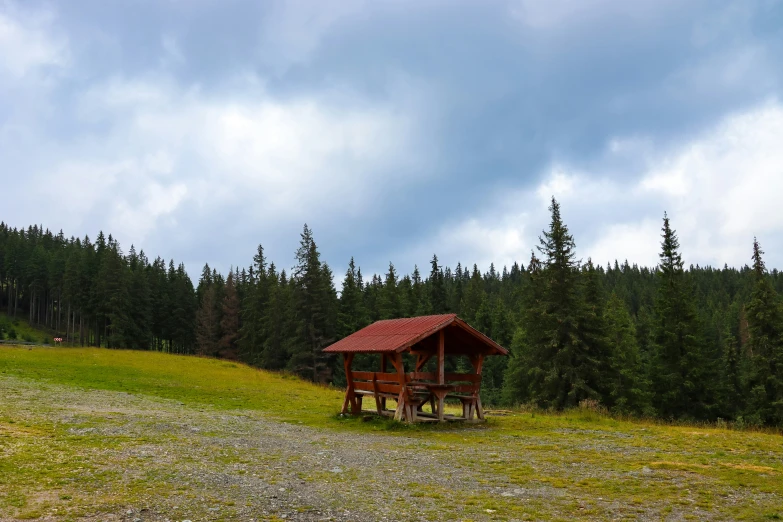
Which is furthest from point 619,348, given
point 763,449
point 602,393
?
point 763,449

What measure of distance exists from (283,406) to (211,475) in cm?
1665

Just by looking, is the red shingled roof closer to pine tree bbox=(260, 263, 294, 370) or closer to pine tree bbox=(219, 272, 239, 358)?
pine tree bbox=(260, 263, 294, 370)

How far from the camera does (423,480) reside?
9.85 m

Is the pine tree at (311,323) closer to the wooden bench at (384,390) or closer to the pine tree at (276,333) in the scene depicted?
the pine tree at (276,333)

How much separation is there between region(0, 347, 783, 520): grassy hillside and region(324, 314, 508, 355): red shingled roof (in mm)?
2814

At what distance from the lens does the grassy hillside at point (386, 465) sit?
7859mm

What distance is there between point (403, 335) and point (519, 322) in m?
29.2

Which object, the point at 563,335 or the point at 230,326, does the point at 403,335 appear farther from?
the point at 230,326

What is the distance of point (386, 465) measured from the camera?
1140 cm

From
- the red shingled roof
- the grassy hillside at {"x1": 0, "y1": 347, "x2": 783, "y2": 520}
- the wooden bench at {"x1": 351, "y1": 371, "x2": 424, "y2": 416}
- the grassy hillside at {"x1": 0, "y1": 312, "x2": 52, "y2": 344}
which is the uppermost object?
the grassy hillside at {"x1": 0, "y1": 312, "x2": 52, "y2": 344}

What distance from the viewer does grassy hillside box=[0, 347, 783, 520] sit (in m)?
7.86

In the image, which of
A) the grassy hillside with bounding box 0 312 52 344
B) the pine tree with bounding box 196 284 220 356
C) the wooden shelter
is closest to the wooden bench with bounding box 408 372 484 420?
the wooden shelter

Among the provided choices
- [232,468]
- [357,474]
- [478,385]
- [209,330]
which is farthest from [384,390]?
[209,330]

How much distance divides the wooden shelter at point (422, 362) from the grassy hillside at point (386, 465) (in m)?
1.15
